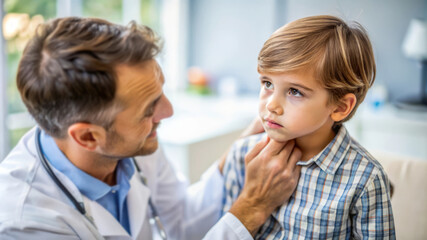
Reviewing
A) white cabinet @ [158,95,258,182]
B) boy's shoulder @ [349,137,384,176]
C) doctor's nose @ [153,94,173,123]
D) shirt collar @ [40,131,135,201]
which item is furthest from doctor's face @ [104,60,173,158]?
white cabinet @ [158,95,258,182]

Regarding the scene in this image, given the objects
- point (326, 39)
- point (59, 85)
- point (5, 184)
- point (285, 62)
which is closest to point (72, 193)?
point (5, 184)

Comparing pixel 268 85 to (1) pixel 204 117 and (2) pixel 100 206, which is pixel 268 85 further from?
(1) pixel 204 117

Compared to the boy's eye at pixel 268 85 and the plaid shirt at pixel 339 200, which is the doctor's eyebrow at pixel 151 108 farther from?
the plaid shirt at pixel 339 200

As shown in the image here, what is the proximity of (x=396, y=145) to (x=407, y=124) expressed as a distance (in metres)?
0.15

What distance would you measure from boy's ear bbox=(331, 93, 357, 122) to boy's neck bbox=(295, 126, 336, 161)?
0.06m

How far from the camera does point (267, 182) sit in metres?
1.11

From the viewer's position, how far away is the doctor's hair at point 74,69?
96cm

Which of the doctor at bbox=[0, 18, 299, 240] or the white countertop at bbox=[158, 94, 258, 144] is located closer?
the doctor at bbox=[0, 18, 299, 240]

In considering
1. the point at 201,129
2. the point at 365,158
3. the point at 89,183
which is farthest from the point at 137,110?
the point at 201,129

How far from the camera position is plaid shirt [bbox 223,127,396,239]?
974 millimetres

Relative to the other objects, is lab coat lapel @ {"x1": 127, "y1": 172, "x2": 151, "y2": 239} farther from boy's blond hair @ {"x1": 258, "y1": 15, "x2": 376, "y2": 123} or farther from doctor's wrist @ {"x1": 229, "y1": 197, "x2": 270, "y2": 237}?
boy's blond hair @ {"x1": 258, "y1": 15, "x2": 376, "y2": 123}

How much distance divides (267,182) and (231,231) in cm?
17

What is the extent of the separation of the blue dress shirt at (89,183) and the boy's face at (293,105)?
517mm

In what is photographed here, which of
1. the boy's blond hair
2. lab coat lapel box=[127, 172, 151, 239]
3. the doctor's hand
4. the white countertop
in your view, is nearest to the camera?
the boy's blond hair
